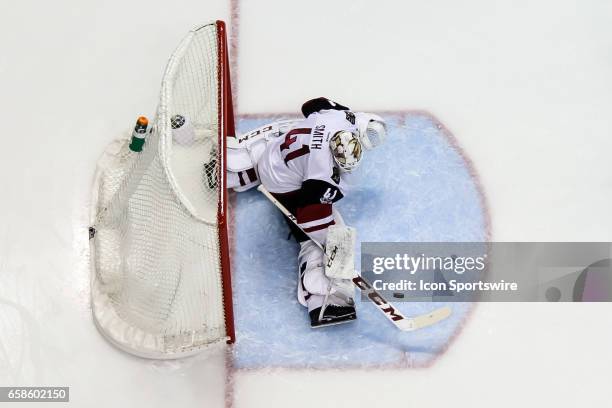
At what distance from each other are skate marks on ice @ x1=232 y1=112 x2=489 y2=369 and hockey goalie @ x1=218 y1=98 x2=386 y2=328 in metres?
0.10

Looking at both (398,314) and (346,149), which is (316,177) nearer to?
(346,149)

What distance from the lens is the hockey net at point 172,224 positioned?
313 centimetres

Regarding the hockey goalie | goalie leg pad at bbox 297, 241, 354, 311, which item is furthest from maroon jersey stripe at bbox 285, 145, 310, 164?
goalie leg pad at bbox 297, 241, 354, 311

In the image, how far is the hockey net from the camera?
3133 millimetres

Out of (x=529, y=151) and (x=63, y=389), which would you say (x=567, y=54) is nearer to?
(x=529, y=151)

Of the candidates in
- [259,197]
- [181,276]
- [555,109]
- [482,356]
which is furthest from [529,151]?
[181,276]

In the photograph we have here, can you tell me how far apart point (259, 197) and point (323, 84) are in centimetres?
74

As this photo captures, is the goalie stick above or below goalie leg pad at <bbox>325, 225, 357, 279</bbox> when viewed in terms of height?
below

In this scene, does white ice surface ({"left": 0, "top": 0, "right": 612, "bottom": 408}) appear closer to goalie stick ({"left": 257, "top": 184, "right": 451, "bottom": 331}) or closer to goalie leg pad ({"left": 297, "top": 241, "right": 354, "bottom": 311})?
goalie stick ({"left": 257, "top": 184, "right": 451, "bottom": 331})

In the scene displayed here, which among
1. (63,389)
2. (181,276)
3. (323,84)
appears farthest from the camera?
(323,84)

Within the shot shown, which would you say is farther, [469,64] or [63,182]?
[469,64]

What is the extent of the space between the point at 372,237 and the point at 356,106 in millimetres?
731

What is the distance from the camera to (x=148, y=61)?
432 cm

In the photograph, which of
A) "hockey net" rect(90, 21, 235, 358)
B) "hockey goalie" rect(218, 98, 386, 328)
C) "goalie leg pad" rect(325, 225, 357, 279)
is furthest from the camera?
"goalie leg pad" rect(325, 225, 357, 279)
